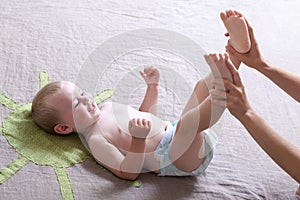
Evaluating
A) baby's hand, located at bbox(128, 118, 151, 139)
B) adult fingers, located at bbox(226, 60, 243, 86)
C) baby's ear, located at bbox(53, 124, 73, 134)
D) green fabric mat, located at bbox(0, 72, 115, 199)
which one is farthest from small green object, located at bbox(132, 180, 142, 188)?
adult fingers, located at bbox(226, 60, 243, 86)

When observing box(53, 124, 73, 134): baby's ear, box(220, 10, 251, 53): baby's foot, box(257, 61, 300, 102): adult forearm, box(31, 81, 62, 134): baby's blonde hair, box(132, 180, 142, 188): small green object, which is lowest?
box(132, 180, 142, 188): small green object

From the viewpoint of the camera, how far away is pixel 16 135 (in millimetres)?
1253

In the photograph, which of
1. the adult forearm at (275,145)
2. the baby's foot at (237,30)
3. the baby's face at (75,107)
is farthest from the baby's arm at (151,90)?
the adult forearm at (275,145)

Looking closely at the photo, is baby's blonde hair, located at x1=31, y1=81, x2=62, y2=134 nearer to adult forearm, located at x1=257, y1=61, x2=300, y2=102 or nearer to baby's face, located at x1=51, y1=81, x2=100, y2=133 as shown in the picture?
baby's face, located at x1=51, y1=81, x2=100, y2=133

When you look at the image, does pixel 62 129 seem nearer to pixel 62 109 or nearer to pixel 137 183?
pixel 62 109

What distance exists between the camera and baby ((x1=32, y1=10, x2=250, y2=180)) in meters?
1.17

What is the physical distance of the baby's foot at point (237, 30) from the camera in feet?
3.90

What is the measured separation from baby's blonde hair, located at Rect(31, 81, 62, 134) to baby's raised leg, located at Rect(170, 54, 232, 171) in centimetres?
32

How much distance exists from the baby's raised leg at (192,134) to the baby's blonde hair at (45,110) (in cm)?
32

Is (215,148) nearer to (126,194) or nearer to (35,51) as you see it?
(126,194)

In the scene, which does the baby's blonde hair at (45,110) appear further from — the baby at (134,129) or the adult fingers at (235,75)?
the adult fingers at (235,75)

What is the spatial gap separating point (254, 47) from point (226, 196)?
390mm

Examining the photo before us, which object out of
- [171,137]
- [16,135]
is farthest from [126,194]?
[16,135]

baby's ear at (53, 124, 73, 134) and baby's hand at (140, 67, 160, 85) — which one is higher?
baby's hand at (140, 67, 160, 85)
